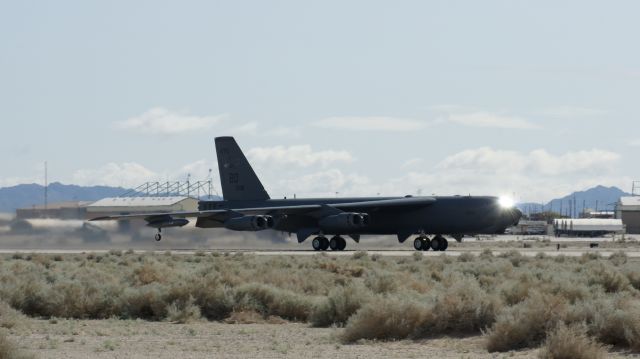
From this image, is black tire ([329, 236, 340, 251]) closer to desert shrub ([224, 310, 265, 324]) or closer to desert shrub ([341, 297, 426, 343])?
desert shrub ([224, 310, 265, 324])

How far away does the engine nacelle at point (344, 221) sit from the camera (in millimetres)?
54312

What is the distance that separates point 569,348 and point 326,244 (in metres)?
43.3

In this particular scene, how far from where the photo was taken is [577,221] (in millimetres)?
144625

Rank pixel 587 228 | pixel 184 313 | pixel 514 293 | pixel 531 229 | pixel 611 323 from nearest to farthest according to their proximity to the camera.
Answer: pixel 611 323, pixel 514 293, pixel 184 313, pixel 587 228, pixel 531 229

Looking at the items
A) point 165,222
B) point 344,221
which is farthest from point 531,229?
point 165,222

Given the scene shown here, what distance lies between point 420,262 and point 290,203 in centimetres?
1971

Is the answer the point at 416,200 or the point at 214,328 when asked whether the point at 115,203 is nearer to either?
the point at 416,200

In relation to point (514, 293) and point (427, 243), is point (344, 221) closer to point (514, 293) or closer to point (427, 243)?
point (427, 243)

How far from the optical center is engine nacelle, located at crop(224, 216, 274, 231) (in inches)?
2149

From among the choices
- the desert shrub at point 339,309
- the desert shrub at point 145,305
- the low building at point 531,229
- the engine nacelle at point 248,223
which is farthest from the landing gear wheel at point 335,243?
the low building at point 531,229

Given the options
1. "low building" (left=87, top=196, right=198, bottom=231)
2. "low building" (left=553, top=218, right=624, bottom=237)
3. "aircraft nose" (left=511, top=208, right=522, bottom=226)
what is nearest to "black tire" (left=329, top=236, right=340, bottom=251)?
"aircraft nose" (left=511, top=208, right=522, bottom=226)

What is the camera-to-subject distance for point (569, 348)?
13.5 metres

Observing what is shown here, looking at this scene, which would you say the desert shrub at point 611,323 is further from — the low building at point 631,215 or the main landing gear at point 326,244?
the low building at point 631,215

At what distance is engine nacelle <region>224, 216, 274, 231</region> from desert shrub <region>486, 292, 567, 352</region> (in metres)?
38.9
